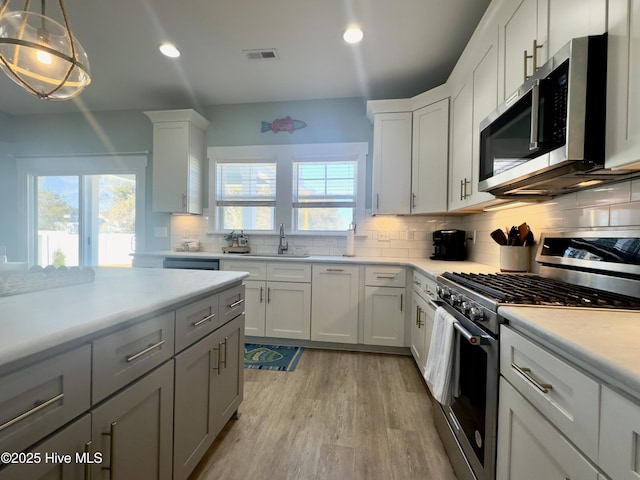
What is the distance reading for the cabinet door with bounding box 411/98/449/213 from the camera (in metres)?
2.65

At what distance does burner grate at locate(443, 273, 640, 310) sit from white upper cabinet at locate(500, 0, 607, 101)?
3.02 feet

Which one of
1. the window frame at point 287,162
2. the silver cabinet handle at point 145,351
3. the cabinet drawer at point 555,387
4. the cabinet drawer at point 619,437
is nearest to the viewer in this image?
the cabinet drawer at point 619,437

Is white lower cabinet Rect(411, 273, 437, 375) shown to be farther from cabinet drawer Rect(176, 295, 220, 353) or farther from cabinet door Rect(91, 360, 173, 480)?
cabinet door Rect(91, 360, 173, 480)

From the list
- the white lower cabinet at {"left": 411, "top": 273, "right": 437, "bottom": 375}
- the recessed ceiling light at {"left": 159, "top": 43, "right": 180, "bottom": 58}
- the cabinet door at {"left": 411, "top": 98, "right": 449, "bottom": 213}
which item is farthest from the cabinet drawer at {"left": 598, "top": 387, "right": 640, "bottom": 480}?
the recessed ceiling light at {"left": 159, "top": 43, "right": 180, "bottom": 58}

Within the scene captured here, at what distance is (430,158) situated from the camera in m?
2.75

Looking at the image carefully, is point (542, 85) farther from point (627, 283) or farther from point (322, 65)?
point (322, 65)

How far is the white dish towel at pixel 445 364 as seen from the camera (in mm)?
1316

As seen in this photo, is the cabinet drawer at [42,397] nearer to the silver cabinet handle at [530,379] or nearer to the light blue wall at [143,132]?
the silver cabinet handle at [530,379]

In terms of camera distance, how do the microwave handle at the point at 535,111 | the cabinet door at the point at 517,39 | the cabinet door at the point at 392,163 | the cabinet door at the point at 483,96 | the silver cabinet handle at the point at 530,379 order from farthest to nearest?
the cabinet door at the point at 392,163 < the cabinet door at the point at 483,96 < the cabinet door at the point at 517,39 < the microwave handle at the point at 535,111 < the silver cabinet handle at the point at 530,379

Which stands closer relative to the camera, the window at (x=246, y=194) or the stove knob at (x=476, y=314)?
the stove knob at (x=476, y=314)

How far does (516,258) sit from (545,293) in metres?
0.78

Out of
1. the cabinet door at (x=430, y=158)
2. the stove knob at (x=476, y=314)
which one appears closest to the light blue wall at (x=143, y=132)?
the cabinet door at (x=430, y=158)

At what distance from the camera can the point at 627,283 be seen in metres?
1.15

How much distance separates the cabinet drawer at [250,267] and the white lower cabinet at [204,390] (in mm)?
1210
